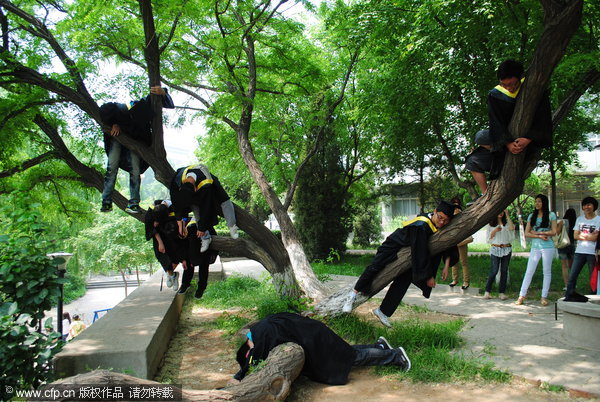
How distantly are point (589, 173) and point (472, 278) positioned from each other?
63.1 feet

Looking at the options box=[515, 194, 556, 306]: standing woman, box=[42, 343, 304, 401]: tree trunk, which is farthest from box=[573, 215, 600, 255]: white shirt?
box=[42, 343, 304, 401]: tree trunk

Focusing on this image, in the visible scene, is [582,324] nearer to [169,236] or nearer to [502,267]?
[502,267]

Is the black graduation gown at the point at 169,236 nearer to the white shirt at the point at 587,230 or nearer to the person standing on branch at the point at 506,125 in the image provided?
the person standing on branch at the point at 506,125

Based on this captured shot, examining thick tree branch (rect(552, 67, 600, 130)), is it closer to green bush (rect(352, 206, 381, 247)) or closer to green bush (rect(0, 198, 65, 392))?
green bush (rect(0, 198, 65, 392))

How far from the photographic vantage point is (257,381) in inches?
152

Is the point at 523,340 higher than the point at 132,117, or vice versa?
the point at 132,117

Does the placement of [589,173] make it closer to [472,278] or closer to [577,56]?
[472,278]

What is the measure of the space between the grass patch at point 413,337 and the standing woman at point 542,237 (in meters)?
1.84

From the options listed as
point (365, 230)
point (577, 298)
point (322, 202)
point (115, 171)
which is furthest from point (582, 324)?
point (365, 230)

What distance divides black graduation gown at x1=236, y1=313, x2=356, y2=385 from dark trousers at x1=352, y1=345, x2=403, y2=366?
5.2 inches

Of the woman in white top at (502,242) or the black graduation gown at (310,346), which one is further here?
the woman in white top at (502,242)

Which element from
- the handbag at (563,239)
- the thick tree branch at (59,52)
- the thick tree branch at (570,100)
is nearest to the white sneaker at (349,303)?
the thick tree branch at (570,100)

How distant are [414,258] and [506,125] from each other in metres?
1.85

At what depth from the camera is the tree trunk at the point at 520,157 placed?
3.62 metres
